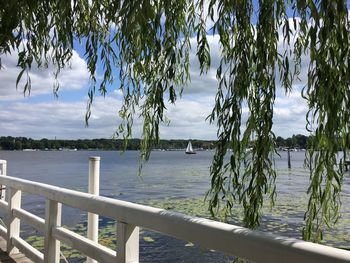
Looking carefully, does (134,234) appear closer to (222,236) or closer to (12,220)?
(222,236)

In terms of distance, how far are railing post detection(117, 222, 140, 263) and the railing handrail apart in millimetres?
62

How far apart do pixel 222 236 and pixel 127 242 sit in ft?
2.89

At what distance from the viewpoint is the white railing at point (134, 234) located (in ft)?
4.57

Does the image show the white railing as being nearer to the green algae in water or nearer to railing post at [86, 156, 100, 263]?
railing post at [86, 156, 100, 263]

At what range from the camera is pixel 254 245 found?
1495mm

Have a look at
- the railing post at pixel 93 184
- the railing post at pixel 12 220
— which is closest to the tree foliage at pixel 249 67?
the railing post at pixel 93 184

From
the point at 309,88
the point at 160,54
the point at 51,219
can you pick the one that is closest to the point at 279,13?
the point at 309,88

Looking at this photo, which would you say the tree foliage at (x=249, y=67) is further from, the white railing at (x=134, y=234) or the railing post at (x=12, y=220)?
the railing post at (x=12, y=220)

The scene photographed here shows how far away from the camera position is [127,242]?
2.37 meters

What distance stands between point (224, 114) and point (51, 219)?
213cm

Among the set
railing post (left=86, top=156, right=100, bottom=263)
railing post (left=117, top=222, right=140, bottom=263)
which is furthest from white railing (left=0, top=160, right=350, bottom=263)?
railing post (left=86, top=156, right=100, bottom=263)

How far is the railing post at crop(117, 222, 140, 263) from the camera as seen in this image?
2.37 metres

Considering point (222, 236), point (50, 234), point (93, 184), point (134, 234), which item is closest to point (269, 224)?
point (93, 184)

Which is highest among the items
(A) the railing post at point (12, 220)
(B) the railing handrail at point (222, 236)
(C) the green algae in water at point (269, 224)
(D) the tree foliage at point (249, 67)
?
(D) the tree foliage at point (249, 67)
